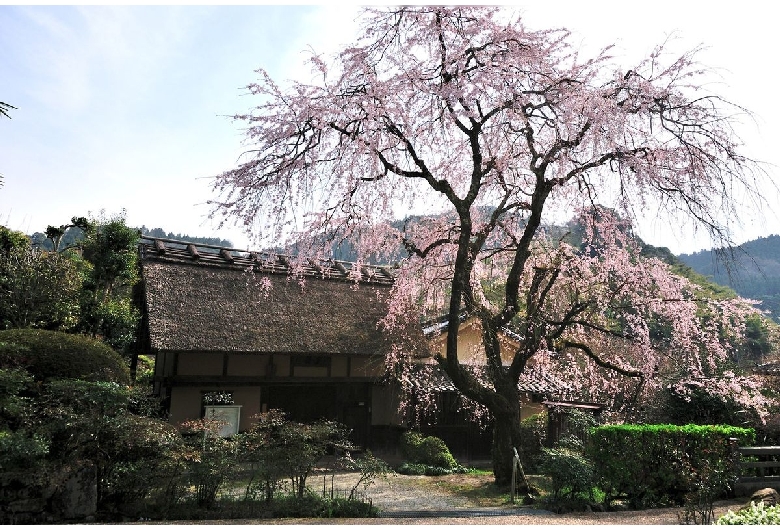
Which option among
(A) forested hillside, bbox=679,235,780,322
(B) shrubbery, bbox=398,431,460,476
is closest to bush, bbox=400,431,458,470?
(B) shrubbery, bbox=398,431,460,476

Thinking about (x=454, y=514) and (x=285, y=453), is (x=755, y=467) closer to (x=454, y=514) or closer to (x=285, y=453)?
(x=454, y=514)

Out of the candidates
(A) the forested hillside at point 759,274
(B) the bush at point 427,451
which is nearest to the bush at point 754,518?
(B) the bush at point 427,451

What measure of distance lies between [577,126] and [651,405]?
6571 mm

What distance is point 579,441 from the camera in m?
10.7

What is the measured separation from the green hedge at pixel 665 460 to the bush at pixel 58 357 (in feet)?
26.7

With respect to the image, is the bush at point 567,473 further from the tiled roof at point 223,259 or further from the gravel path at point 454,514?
the tiled roof at point 223,259

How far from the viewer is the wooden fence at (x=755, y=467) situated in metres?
8.32

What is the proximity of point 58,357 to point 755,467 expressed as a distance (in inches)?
441

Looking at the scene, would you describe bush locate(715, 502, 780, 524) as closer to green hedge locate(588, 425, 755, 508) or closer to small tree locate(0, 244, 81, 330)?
green hedge locate(588, 425, 755, 508)

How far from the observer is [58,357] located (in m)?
7.74

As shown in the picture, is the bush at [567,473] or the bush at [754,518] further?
the bush at [567,473]

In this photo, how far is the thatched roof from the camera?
12.3m

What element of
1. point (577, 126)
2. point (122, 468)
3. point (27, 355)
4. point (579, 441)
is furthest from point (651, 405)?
point (27, 355)

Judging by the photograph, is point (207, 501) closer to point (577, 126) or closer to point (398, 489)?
point (398, 489)
